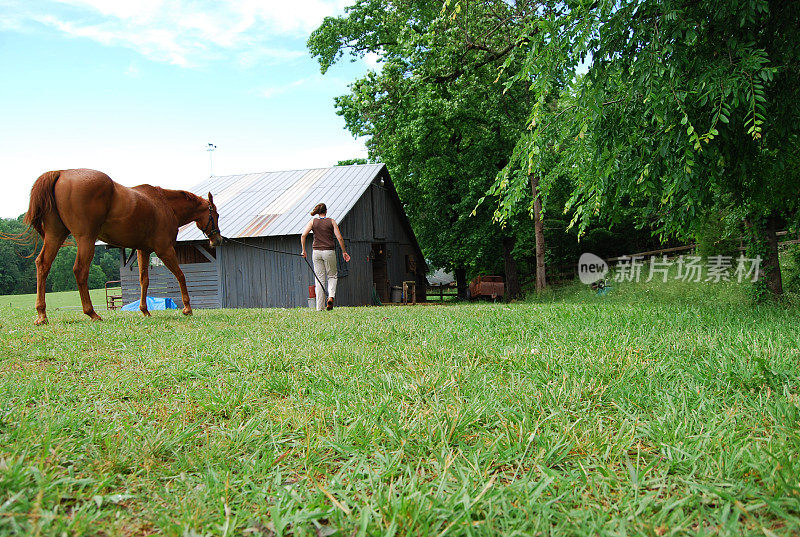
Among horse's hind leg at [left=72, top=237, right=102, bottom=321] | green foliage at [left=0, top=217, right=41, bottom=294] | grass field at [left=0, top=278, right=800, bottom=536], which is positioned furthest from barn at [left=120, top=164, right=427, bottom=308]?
green foliage at [left=0, top=217, right=41, bottom=294]

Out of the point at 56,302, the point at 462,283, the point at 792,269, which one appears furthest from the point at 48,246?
the point at 56,302

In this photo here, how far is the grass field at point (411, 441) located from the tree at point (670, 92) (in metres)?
2.19

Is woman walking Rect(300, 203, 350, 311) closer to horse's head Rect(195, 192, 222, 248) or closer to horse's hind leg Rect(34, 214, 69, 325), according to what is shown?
horse's head Rect(195, 192, 222, 248)

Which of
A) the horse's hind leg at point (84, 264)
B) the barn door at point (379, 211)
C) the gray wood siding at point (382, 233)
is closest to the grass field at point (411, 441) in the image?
the horse's hind leg at point (84, 264)

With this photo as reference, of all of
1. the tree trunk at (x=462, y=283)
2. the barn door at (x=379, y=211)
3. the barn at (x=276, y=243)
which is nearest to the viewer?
the barn at (x=276, y=243)

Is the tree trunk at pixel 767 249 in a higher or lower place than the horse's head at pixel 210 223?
lower

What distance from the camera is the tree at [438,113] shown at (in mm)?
12547

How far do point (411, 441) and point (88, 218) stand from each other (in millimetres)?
6136

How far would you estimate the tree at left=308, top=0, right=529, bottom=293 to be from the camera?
41.2 ft

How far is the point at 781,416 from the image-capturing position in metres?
1.95

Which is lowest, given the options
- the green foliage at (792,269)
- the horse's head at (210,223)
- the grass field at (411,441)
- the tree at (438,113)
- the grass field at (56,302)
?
the grass field at (56,302)

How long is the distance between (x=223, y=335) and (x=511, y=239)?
18808 millimetres

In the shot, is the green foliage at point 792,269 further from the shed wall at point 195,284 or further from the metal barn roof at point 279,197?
the shed wall at point 195,284

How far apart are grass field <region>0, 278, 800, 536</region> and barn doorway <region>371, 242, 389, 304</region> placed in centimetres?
1772
